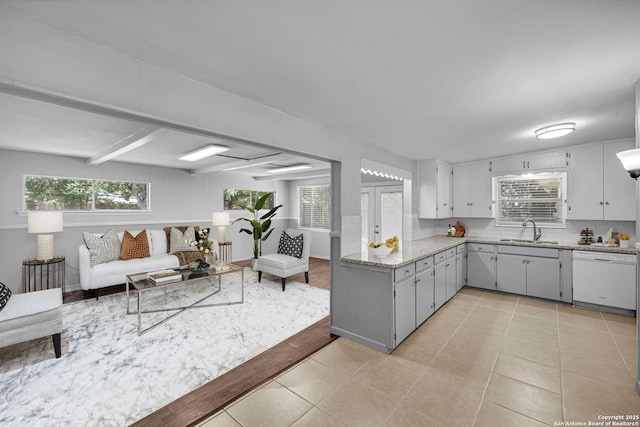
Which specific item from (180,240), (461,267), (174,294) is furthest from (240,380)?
(180,240)

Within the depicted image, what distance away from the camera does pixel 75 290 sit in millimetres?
4629

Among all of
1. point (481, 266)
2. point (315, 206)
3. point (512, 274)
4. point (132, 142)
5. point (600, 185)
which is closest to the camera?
point (132, 142)

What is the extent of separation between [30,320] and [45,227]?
2.10m

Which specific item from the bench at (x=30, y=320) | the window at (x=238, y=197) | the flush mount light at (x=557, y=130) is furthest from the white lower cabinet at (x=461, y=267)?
the window at (x=238, y=197)

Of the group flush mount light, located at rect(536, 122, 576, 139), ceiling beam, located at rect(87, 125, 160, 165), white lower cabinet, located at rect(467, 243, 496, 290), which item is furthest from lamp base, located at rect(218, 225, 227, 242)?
flush mount light, located at rect(536, 122, 576, 139)

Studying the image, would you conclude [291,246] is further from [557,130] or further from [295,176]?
[557,130]

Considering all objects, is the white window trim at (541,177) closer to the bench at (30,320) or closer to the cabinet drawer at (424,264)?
the cabinet drawer at (424,264)

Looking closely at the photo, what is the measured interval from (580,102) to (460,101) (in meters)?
1.04

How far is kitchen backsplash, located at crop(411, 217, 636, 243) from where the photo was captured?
3.88 metres

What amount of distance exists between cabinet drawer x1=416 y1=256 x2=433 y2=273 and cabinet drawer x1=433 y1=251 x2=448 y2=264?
0.45 ft

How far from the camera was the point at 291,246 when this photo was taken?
5.29 metres

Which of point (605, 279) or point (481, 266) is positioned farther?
point (481, 266)

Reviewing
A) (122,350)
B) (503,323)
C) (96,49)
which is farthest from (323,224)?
(96,49)

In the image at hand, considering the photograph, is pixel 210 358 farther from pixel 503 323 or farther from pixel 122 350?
pixel 503 323
